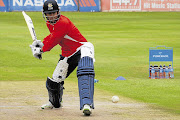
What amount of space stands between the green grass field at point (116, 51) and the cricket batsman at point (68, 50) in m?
1.58

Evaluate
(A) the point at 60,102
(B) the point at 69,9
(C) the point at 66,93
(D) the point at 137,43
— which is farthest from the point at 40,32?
(A) the point at 60,102

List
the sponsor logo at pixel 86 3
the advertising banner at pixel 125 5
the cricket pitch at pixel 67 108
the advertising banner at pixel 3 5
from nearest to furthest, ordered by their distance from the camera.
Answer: the cricket pitch at pixel 67 108
the advertising banner at pixel 3 5
the advertising banner at pixel 125 5
the sponsor logo at pixel 86 3

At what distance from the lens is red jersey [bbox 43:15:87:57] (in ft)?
26.1

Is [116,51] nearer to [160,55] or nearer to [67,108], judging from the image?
[160,55]

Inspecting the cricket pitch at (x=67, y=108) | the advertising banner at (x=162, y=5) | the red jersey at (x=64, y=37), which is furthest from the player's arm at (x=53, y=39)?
the advertising banner at (x=162, y=5)

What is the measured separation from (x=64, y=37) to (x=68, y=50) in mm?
244

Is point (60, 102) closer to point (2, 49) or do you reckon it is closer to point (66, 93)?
point (66, 93)

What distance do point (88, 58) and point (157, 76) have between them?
589 cm

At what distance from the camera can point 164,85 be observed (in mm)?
11969

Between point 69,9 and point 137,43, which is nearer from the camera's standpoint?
point 137,43

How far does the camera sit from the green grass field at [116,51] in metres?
11.4

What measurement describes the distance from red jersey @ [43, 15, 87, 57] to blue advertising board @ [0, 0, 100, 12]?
30176 millimetres

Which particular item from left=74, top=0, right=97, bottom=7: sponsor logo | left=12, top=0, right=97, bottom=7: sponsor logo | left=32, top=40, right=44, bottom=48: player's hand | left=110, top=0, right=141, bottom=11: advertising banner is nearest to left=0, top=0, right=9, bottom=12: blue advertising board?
left=12, top=0, right=97, bottom=7: sponsor logo

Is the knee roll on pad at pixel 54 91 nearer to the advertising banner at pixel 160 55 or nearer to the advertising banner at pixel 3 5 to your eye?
the advertising banner at pixel 160 55
